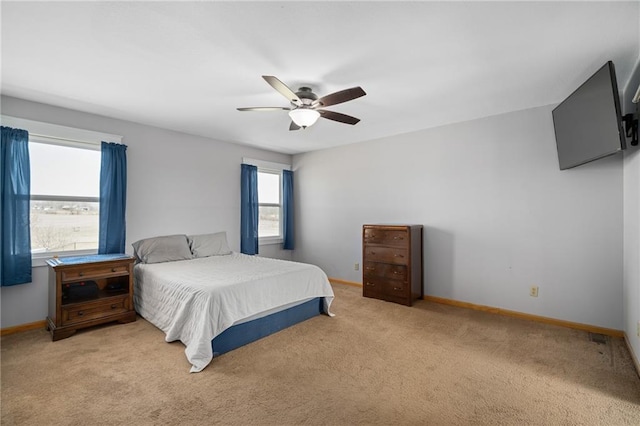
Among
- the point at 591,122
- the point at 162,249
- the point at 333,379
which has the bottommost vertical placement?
the point at 333,379

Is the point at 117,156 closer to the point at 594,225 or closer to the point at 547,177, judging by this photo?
the point at 547,177

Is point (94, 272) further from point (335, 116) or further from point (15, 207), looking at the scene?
point (335, 116)

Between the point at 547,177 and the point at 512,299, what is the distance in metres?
1.49

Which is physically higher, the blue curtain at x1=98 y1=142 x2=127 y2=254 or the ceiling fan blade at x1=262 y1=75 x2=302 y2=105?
the ceiling fan blade at x1=262 y1=75 x2=302 y2=105

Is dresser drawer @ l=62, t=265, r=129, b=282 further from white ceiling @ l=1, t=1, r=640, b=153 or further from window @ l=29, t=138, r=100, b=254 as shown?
white ceiling @ l=1, t=1, r=640, b=153

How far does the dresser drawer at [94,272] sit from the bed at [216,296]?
9.9 inches

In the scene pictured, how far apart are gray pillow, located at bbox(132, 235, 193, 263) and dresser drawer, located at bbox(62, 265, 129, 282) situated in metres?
0.47

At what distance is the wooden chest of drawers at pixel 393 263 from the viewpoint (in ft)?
13.5

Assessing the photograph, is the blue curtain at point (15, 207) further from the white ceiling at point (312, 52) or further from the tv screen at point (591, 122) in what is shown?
the tv screen at point (591, 122)

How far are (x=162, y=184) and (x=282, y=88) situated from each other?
9.23ft

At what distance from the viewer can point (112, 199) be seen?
376 cm

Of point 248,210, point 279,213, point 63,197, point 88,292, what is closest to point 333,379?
point 88,292

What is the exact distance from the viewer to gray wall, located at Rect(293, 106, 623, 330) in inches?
125

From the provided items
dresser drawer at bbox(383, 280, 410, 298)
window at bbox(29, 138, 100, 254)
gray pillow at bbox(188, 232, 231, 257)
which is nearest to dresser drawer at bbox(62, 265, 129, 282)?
window at bbox(29, 138, 100, 254)
